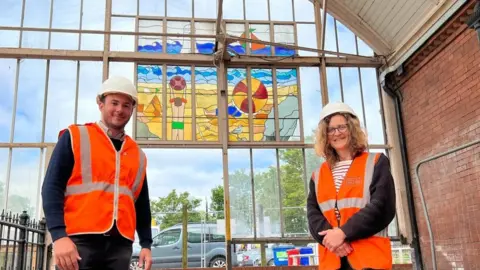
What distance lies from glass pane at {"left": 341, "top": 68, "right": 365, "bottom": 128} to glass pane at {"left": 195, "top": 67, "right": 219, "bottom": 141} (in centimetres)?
211

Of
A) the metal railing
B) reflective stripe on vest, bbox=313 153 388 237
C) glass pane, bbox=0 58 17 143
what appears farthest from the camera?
glass pane, bbox=0 58 17 143

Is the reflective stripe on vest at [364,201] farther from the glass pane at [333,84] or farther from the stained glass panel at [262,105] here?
the glass pane at [333,84]

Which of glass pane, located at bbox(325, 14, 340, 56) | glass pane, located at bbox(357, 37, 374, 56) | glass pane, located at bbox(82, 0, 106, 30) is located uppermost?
glass pane, located at bbox(82, 0, 106, 30)

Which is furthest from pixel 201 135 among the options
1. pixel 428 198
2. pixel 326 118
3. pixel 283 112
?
pixel 326 118

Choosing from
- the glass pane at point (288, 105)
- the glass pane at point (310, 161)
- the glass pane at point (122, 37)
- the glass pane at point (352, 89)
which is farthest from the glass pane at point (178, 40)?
the glass pane at point (352, 89)

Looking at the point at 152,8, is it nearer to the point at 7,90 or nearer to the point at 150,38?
the point at 150,38

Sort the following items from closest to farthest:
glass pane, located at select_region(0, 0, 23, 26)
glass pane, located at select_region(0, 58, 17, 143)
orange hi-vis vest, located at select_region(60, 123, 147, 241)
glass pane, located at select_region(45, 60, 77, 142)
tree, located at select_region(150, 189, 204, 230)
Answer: orange hi-vis vest, located at select_region(60, 123, 147, 241) → glass pane, located at select_region(0, 58, 17, 143) → glass pane, located at select_region(45, 60, 77, 142) → glass pane, located at select_region(0, 0, 23, 26) → tree, located at select_region(150, 189, 204, 230)

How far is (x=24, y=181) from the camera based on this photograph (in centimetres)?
593

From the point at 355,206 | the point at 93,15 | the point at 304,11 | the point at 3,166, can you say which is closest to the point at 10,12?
the point at 93,15

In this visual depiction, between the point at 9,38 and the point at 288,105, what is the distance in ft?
14.2

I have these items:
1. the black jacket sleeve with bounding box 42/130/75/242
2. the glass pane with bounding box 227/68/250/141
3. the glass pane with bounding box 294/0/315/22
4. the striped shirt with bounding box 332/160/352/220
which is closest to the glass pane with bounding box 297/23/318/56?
the glass pane with bounding box 294/0/315/22

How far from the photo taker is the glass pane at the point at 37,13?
6492 millimetres

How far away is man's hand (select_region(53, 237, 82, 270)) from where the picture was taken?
1355 millimetres

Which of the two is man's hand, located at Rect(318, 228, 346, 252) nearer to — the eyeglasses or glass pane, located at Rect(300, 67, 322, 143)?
the eyeglasses
